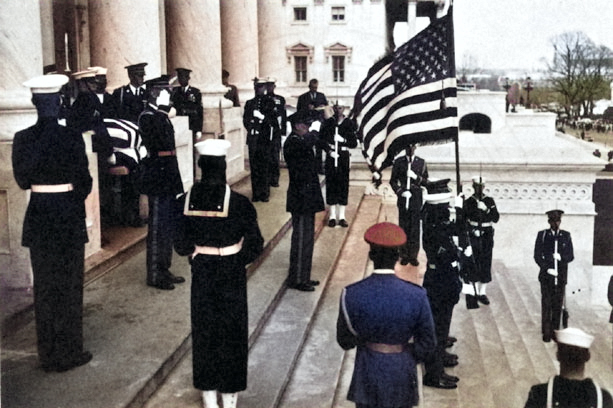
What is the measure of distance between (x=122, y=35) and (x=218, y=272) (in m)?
3.99

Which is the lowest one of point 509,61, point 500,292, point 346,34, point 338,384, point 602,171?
point 338,384

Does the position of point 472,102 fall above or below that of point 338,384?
above

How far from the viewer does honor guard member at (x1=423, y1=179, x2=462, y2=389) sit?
5.87 m

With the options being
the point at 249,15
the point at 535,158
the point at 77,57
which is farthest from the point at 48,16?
the point at 535,158

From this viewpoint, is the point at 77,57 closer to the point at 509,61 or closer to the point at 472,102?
the point at 509,61

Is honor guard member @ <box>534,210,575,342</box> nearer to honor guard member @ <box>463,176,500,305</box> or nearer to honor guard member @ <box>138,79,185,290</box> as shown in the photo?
honor guard member @ <box>463,176,500,305</box>

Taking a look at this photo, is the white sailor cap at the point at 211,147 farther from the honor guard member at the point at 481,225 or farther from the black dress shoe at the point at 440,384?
the honor guard member at the point at 481,225

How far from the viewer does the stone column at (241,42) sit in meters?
10.9

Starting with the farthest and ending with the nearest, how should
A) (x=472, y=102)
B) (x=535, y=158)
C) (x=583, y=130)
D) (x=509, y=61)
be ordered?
(x=472, y=102)
(x=535, y=158)
(x=509, y=61)
(x=583, y=130)

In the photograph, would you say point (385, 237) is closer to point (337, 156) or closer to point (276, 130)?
point (337, 156)

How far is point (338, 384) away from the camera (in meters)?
5.28

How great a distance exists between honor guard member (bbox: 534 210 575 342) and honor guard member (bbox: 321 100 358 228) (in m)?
3.34

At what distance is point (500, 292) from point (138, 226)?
3.80 meters

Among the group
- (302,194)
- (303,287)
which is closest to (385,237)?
(303,287)
